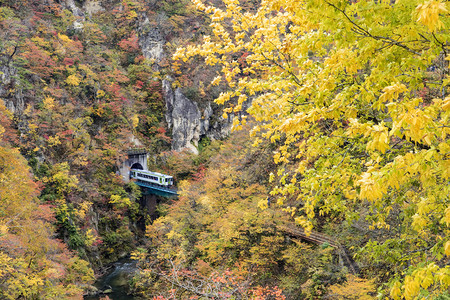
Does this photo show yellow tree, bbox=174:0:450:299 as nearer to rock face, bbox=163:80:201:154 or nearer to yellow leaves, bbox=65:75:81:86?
yellow leaves, bbox=65:75:81:86

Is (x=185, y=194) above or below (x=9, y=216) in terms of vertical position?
below

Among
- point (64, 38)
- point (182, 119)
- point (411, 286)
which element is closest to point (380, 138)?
point (411, 286)

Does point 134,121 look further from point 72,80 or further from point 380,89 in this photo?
point 380,89

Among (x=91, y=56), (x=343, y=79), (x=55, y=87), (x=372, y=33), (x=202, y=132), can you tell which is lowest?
(x=202, y=132)

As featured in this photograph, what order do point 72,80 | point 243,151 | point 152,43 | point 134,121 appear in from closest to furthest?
point 243,151, point 72,80, point 134,121, point 152,43

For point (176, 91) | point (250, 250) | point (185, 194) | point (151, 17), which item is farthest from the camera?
point (151, 17)

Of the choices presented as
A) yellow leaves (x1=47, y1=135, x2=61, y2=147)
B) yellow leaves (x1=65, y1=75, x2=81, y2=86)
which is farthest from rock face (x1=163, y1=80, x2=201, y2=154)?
yellow leaves (x1=47, y1=135, x2=61, y2=147)

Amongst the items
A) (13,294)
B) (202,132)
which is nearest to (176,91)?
(202,132)

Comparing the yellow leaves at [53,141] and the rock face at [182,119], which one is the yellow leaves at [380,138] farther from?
the rock face at [182,119]

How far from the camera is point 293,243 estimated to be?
11516 millimetres

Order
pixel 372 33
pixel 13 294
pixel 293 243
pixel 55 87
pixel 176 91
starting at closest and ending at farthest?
pixel 372 33
pixel 13 294
pixel 293 243
pixel 55 87
pixel 176 91

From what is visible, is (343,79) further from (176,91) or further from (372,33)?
(176,91)

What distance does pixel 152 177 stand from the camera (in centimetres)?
2706

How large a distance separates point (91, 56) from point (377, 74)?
102 feet
